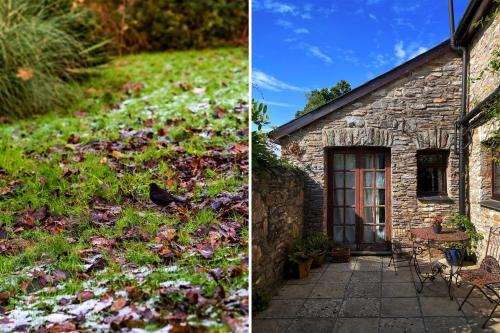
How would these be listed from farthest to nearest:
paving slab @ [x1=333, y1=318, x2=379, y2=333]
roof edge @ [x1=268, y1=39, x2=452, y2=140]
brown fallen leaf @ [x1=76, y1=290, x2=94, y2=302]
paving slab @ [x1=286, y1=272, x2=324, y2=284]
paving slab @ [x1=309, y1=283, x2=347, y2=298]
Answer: roof edge @ [x1=268, y1=39, x2=452, y2=140]
paving slab @ [x1=286, y1=272, x2=324, y2=284]
paving slab @ [x1=309, y1=283, x2=347, y2=298]
paving slab @ [x1=333, y1=318, x2=379, y2=333]
brown fallen leaf @ [x1=76, y1=290, x2=94, y2=302]

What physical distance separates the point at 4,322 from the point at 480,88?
3325 mm

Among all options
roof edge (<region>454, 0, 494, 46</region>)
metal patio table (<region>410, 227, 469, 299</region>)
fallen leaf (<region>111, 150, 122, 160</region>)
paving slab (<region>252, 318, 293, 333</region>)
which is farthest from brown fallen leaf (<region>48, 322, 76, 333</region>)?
roof edge (<region>454, 0, 494, 46</region>)

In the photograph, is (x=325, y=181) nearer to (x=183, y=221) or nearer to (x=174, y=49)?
(x=183, y=221)

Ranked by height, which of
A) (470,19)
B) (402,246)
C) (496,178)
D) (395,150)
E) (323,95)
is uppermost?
(470,19)

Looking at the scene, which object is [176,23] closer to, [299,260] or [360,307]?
[299,260]

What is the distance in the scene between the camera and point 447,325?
2.30m

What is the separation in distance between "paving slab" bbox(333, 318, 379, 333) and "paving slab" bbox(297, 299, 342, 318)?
0.34 feet

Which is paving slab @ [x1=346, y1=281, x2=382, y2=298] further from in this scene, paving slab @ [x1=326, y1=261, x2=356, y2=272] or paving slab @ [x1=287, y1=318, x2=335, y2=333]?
paving slab @ [x1=287, y1=318, x2=335, y2=333]

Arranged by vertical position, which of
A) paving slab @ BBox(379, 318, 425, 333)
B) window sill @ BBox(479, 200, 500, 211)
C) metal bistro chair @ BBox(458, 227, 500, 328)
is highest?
window sill @ BBox(479, 200, 500, 211)

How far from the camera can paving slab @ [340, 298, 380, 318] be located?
97.5 inches

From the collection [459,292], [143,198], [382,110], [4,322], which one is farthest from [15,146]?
[459,292]

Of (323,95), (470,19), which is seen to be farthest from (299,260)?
(470,19)

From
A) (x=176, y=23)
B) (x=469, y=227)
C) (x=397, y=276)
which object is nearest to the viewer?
(x=397, y=276)

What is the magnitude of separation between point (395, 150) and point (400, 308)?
121cm
